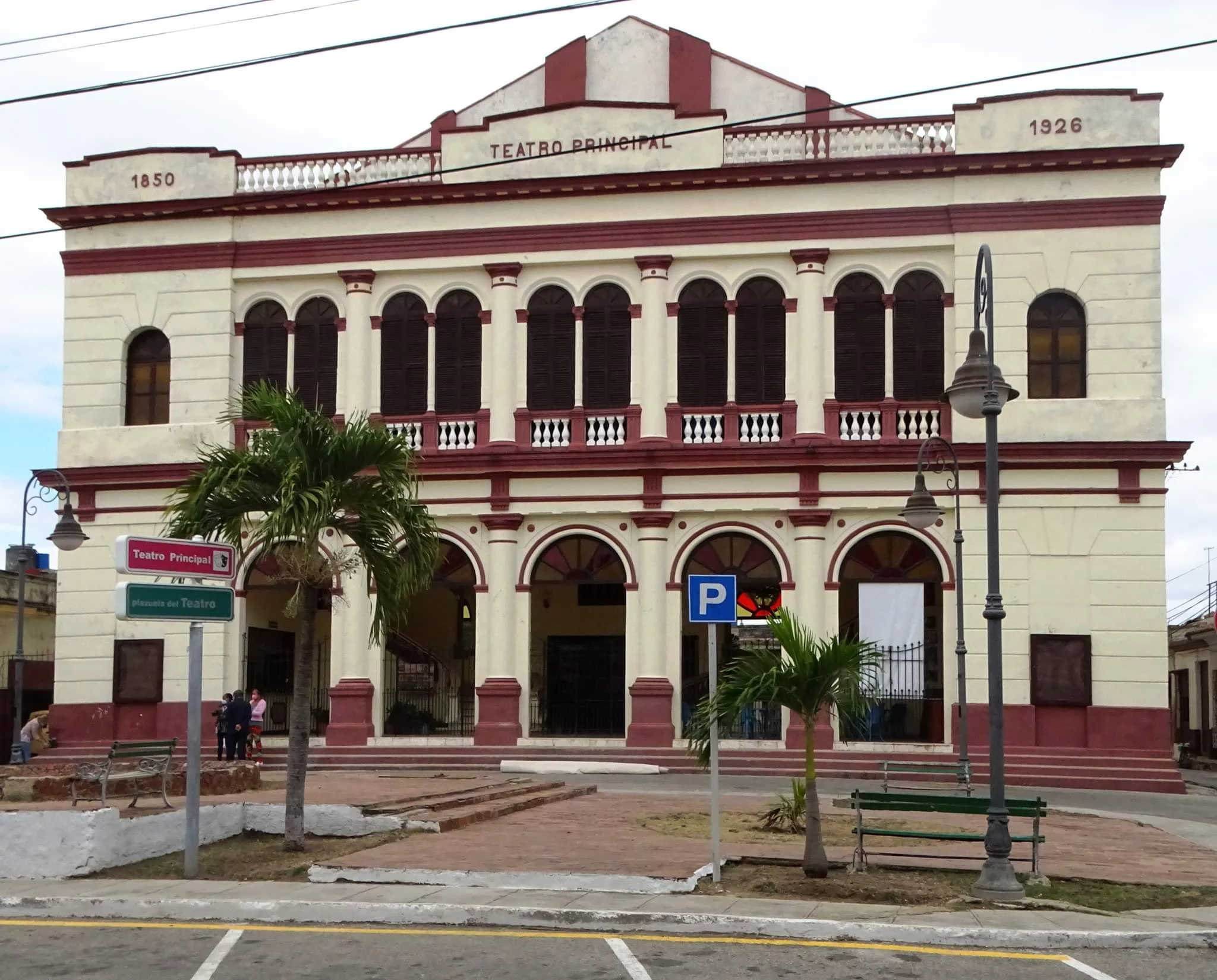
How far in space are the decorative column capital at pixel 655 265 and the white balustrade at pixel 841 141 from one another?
7.82 feet

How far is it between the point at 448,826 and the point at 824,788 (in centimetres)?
1000

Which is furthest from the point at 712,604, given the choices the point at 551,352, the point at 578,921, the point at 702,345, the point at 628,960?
the point at 551,352

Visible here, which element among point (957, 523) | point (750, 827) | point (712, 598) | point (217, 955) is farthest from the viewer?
point (957, 523)

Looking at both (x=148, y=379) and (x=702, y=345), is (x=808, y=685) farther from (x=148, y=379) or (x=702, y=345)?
(x=148, y=379)

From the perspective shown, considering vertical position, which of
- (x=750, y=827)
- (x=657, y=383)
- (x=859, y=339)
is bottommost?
(x=750, y=827)

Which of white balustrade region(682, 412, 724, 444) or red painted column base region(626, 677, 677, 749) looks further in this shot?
white balustrade region(682, 412, 724, 444)

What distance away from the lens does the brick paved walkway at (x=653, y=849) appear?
13.8 m

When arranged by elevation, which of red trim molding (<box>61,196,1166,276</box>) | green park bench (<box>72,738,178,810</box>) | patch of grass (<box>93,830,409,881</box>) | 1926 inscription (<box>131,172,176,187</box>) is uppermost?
1926 inscription (<box>131,172,176,187</box>)

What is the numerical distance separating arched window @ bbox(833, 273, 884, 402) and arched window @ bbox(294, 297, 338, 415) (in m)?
10.4

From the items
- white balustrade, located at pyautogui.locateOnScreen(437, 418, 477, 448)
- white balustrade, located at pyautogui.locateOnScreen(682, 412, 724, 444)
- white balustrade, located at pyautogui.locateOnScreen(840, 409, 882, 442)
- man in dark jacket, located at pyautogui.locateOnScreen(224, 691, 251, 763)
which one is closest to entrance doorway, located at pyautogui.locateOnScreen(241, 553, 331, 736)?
man in dark jacket, located at pyautogui.locateOnScreen(224, 691, 251, 763)

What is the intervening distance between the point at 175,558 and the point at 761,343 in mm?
18033

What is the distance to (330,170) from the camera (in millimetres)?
31562

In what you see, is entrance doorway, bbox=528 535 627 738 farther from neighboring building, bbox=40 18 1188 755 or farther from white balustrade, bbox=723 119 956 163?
white balustrade, bbox=723 119 956 163

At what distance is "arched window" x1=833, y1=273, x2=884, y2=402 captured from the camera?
96.4 ft
